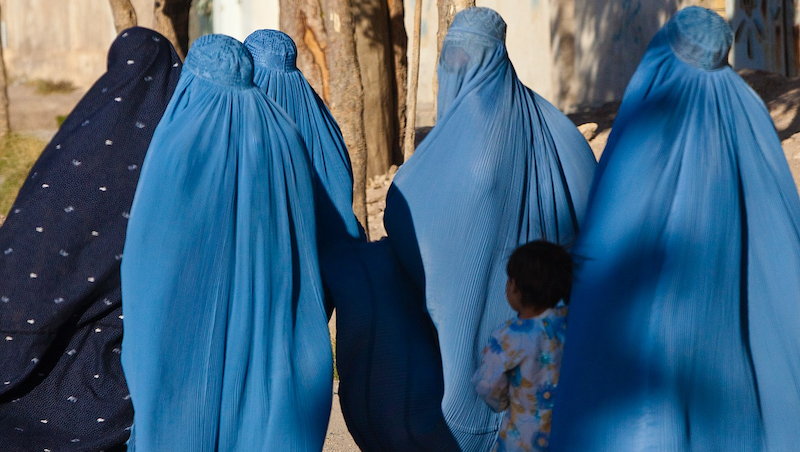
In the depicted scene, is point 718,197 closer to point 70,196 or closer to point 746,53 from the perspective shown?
point 70,196

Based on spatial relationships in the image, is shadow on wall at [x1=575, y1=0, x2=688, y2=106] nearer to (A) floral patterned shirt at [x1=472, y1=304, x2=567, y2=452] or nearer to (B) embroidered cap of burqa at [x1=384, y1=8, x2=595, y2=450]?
(B) embroidered cap of burqa at [x1=384, y1=8, x2=595, y2=450]

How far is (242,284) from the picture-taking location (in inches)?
105

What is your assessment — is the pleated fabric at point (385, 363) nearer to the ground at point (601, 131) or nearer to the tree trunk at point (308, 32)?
the ground at point (601, 131)

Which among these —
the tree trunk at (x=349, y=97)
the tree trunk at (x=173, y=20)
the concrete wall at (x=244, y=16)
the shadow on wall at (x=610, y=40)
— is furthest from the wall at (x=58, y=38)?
the tree trunk at (x=349, y=97)

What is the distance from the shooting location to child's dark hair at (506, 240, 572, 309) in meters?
2.54

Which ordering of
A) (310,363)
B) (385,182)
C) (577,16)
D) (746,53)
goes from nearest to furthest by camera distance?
(310,363) → (385,182) → (746,53) → (577,16)

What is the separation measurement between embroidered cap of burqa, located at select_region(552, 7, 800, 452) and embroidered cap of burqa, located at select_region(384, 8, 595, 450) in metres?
0.58

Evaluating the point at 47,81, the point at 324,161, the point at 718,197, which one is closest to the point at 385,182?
the point at 324,161

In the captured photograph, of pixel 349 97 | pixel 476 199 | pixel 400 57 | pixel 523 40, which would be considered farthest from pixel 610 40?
pixel 476 199

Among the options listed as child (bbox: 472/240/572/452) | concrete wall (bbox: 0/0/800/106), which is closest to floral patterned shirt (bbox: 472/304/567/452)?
child (bbox: 472/240/572/452)

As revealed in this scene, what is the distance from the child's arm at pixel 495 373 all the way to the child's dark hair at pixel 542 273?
0.47 ft

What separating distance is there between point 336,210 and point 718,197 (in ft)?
4.65

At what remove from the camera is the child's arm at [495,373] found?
2.55m

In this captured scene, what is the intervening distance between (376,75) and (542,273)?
549 centimetres
